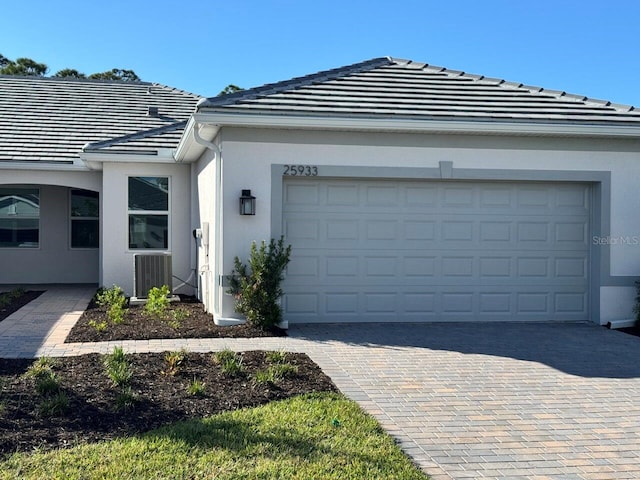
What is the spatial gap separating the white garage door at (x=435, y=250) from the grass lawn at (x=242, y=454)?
505 centimetres

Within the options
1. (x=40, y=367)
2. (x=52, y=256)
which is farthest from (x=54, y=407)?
Answer: (x=52, y=256)

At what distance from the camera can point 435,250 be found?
424 inches

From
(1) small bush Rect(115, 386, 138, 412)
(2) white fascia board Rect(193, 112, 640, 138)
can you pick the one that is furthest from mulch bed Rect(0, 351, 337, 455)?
(2) white fascia board Rect(193, 112, 640, 138)

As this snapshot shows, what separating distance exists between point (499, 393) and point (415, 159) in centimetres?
486

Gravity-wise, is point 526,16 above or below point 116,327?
above

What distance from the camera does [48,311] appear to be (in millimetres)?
11945

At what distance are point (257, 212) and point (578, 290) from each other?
5.55m

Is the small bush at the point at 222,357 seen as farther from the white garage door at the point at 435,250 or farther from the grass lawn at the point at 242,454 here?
the white garage door at the point at 435,250

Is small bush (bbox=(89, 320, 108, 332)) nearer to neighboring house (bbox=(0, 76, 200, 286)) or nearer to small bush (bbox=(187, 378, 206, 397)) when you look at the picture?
small bush (bbox=(187, 378, 206, 397))

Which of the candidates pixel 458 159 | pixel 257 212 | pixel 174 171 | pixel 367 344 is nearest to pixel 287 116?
pixel 257 212

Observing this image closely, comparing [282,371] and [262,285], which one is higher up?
[262,285]

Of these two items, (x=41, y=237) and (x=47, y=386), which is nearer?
(x=47, y=386)

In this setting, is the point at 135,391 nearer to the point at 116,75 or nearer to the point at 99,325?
the point at 99,325

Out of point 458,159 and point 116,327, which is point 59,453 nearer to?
point 116,327
